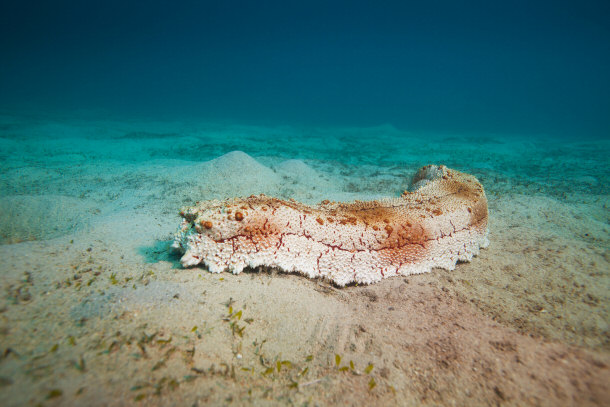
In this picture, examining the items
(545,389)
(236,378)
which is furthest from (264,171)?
(545,389)

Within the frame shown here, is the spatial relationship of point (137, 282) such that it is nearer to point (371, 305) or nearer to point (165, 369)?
point (165, 369)

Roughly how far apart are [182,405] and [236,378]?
357 mm

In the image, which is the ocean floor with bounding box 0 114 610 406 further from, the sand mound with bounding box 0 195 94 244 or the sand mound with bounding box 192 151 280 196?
the sand mound with bounding box 192 151 280 196

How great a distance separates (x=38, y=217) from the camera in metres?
3.97

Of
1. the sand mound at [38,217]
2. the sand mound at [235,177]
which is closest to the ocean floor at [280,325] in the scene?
the sand mound at [38,217]

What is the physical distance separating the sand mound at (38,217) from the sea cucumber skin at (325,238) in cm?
266

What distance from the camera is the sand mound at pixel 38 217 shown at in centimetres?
360

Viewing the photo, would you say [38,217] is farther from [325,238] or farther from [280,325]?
[325,238]

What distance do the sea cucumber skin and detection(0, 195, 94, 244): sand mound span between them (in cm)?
266

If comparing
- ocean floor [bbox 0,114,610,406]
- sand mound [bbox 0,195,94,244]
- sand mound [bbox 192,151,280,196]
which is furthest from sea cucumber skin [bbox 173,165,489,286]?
sand mound [bbox 192,151,280,196]

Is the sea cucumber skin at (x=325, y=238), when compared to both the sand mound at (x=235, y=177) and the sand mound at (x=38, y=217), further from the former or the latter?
the sand mound at (x=235, y=177)

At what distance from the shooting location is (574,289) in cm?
275

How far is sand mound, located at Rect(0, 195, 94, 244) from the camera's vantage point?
3604 millimetres

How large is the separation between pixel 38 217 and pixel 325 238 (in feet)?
15.4
